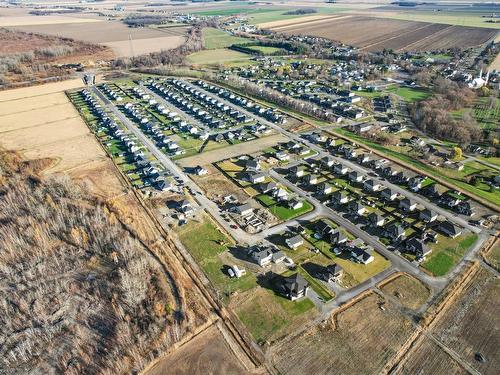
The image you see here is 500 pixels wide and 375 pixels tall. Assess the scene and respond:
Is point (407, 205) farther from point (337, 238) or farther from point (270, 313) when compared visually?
point (270, 313)

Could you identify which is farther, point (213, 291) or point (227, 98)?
point (227, 98)

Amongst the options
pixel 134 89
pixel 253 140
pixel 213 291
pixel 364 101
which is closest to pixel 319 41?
pixel 364 101

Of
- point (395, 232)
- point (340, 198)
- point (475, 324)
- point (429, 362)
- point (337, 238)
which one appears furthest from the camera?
point (340, 198)

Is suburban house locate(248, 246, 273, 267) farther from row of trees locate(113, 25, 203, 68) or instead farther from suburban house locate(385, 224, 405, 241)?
row of trees locate(113, 25, 203, 68)

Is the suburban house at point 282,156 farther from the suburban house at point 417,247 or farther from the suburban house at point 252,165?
the suburban house at point 417,247

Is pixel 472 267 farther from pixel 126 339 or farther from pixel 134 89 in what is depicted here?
pixel 134 89

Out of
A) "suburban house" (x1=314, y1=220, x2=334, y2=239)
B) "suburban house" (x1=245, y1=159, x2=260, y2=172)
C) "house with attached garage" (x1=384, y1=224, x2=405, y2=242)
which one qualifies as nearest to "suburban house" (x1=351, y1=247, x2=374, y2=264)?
"suburban house" (x1=314, y1=220, x2=334, y2=239)

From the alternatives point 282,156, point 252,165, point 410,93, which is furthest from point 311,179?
point 410,93
